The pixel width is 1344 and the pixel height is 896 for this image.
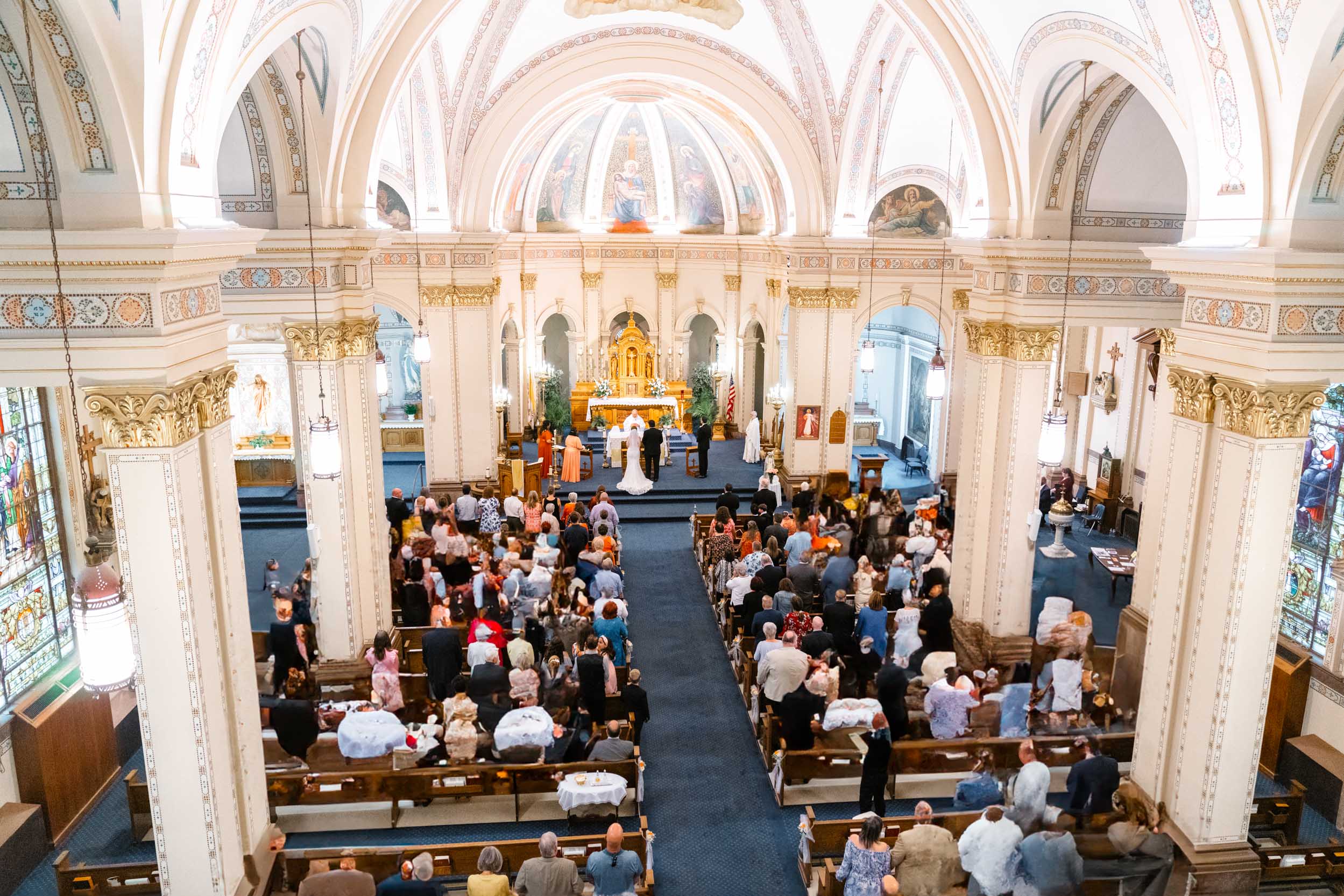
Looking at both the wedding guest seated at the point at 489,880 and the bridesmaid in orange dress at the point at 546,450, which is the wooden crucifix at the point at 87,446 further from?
the bridesmaid in orange dress at the point at 546,450

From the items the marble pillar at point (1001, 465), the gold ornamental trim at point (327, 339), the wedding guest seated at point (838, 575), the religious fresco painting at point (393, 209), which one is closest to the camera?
the gold ornamental trim at point (327, 339)

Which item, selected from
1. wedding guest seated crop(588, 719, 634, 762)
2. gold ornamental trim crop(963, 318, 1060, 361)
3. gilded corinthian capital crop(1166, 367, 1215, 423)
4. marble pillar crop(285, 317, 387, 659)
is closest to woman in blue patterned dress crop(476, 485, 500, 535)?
marble pillar crop(285, 317, 387, 659)

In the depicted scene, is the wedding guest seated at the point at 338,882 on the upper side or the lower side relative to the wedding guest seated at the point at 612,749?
upper

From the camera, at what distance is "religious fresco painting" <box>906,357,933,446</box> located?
22781 mm

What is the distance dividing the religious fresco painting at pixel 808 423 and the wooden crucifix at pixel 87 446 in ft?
39.0

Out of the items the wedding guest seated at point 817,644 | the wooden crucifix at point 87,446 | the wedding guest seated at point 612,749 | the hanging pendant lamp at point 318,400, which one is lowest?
the wedding guest seated at point 612,749

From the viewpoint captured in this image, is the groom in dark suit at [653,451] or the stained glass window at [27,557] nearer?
the stained glass window at [27,557]

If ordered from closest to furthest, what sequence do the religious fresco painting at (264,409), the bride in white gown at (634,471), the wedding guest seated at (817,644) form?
the wedding guest seated at (817,644) < the bride in white gown at (634,471) < the religious fresco painting at (264,409)

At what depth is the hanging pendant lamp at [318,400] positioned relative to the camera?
816 cm

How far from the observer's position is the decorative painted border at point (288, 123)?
8.89 meters

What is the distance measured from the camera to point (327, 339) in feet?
31.9

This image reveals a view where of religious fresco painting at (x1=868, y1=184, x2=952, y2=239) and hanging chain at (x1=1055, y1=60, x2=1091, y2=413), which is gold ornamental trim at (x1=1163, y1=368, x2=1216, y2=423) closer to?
hanging chain at (x1=1055, y1=60, x2=1091, y2=413)

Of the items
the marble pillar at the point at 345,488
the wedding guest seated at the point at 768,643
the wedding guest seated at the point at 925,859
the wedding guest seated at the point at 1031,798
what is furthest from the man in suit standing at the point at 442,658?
the wedding guest seated at the point at 1031,798

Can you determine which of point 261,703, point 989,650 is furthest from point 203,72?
point 989,650
